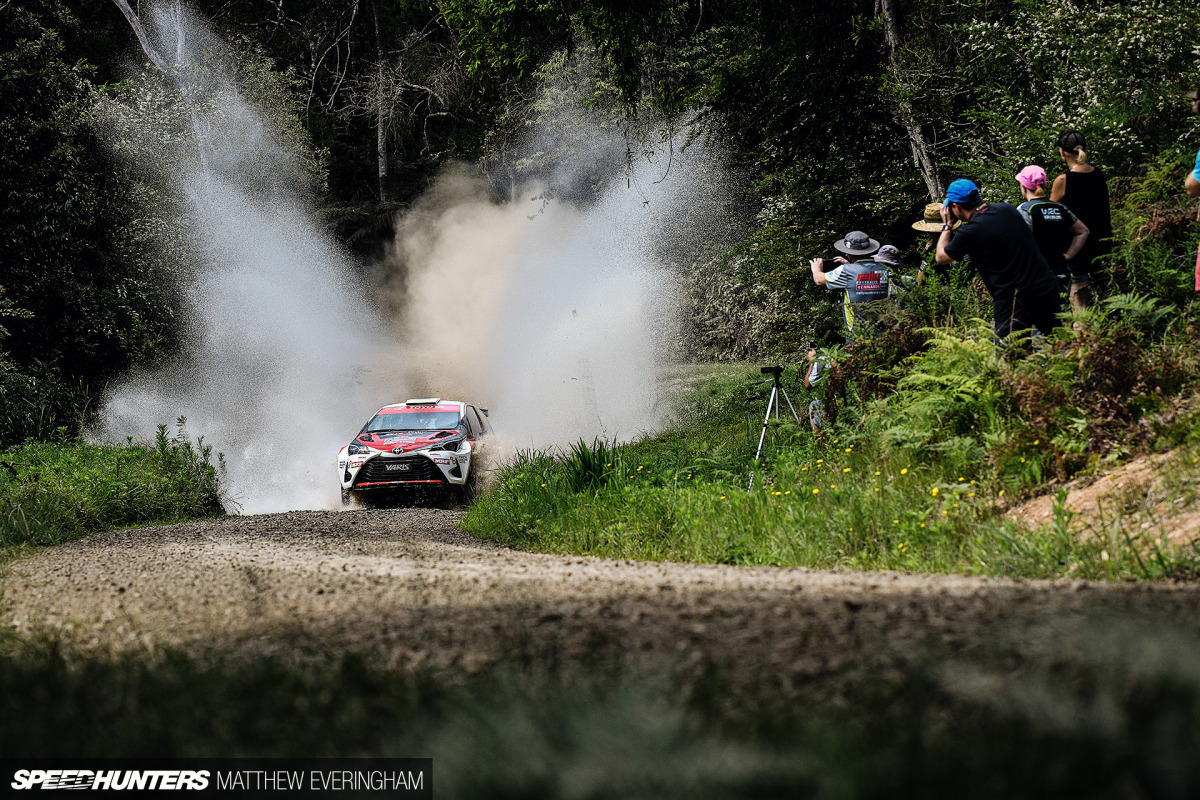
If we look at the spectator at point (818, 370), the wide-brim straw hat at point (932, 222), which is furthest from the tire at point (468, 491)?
the wide-brim straw hat at point (932, 222)

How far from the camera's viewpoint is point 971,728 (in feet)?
7.38

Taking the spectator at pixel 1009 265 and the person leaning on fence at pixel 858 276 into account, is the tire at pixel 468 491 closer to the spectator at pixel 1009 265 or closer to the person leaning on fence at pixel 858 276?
the person leaning on fence at pixel 858 276

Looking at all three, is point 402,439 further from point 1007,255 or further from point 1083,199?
point 1083,199

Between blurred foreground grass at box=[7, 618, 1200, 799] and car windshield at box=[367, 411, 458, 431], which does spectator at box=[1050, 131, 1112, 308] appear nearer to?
blurred foreground grass at box=[7, 618, 1200, 799]

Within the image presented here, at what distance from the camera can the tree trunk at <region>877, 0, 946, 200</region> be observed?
1277 cm

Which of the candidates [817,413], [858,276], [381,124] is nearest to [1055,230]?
[858,276]

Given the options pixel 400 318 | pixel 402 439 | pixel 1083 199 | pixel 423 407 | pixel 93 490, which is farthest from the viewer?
pixel 400 318

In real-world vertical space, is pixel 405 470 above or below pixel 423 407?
below

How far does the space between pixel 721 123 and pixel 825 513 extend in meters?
10.7

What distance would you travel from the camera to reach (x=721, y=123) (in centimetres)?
1620

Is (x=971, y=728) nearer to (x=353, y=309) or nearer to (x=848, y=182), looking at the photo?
(x=848, y=182)

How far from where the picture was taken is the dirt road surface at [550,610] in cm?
312

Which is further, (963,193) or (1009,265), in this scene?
(963,193)

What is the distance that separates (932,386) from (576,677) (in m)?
5.85
